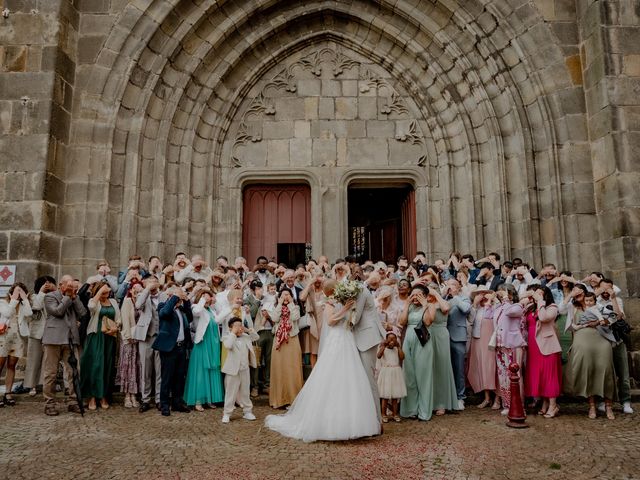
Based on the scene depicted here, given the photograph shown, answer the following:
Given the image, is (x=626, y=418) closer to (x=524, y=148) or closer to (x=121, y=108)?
(x=524, y=148)

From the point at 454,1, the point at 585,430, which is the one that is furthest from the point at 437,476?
the point at 454,1

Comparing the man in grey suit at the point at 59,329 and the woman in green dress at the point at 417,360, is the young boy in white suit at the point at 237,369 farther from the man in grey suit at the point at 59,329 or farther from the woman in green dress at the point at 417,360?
the man in grey suit at the point at 59,329

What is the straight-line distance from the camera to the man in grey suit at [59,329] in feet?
21.5

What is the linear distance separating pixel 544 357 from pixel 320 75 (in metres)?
7.79

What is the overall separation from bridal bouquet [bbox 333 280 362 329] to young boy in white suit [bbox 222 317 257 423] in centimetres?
168

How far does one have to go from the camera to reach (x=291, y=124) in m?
11.1

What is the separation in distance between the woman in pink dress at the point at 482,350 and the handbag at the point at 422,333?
1072 millimetres

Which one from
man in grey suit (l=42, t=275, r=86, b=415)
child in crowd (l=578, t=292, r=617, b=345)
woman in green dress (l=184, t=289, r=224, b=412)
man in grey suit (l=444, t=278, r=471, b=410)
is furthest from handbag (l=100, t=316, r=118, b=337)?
child in crowd (l=578, t=292, r=617, b=345)

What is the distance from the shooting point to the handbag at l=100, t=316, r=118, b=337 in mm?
6945

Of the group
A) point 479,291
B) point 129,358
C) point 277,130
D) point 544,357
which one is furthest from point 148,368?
point 277,130

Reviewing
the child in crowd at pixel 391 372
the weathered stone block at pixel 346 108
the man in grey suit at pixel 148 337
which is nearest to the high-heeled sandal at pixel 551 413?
the child in crowd at pixel 391 372

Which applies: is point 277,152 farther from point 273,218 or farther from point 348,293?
point 348,293

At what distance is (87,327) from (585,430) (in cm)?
666

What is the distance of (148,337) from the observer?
22.9ft
